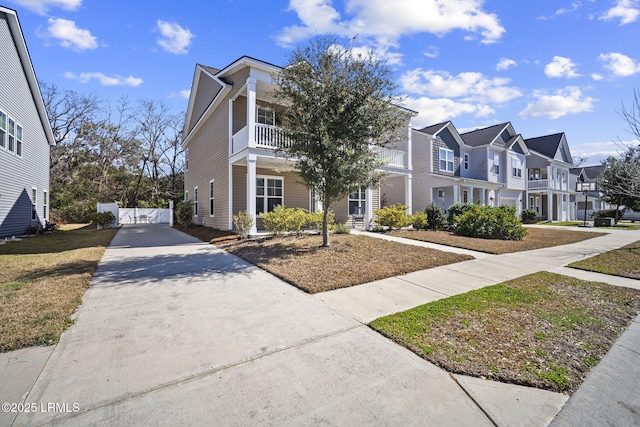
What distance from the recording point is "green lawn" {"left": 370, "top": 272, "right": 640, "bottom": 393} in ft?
9.43

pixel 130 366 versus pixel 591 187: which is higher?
pixel 591 187

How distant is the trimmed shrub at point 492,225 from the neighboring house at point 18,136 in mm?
19145

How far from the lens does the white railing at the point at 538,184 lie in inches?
1161

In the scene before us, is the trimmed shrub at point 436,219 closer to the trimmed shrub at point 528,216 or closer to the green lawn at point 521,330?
the green lawn at point 521,330

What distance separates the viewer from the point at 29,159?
48.8 ft

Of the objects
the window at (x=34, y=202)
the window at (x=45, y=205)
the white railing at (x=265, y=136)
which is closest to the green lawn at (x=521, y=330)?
the white railing at (x=265, y=136)

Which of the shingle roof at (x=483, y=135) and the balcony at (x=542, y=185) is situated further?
the balcony at (x=542, y=185)

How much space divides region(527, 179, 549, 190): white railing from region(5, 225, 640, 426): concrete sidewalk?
31521 millimetres

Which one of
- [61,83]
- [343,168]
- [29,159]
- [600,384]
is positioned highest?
[61,83]

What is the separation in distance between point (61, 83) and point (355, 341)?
39187 millimetres

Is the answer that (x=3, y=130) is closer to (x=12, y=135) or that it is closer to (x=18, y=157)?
(x=12, y=135)

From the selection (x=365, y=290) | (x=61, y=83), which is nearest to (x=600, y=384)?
(x=365, y=290)

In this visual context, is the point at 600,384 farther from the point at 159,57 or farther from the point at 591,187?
the point at 591,187

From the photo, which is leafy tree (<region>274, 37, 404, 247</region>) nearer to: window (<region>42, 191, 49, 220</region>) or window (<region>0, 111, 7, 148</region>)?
window (<region>0, 111, 7, 148</region>)
